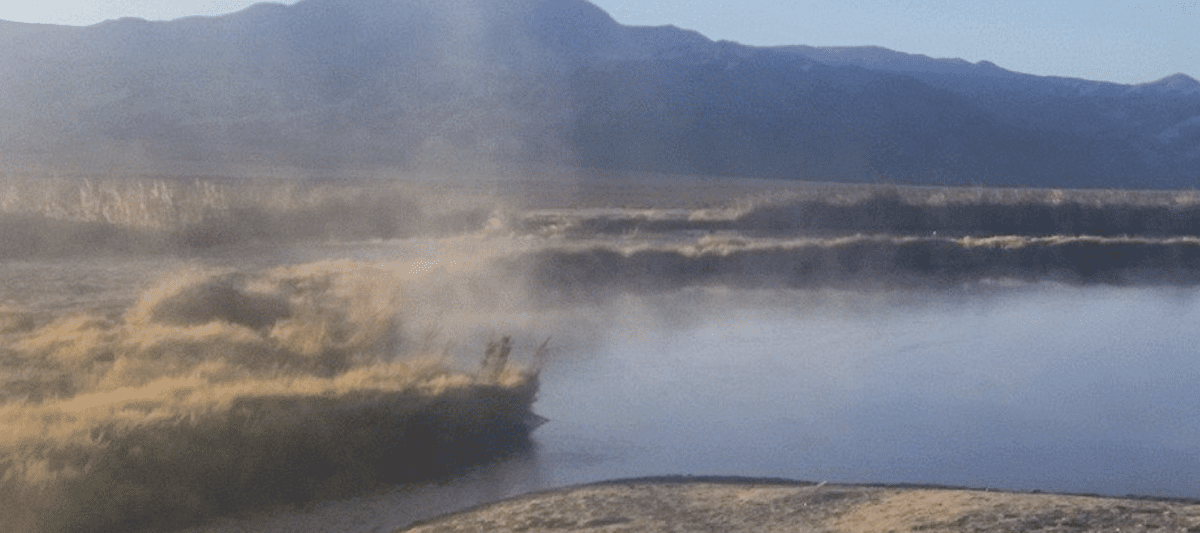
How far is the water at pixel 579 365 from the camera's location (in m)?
11.8

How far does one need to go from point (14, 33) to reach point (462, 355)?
135522mm

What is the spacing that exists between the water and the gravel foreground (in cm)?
84

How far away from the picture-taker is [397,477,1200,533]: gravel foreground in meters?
9.79

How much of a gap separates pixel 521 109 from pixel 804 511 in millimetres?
119262

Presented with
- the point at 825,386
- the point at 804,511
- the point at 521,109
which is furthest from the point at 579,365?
the point at 521,109

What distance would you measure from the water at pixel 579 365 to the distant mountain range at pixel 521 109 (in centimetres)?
7355

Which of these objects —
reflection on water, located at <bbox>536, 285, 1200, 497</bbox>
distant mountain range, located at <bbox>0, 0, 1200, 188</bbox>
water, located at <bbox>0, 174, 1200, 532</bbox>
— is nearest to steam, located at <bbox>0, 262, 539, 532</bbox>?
water, located at <bbox>0, 174, 1200, 532</bbox>

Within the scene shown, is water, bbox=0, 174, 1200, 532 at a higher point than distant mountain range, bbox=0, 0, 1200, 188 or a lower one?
lower

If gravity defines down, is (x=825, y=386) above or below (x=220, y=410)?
below

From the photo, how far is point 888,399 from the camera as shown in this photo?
1641 centimetres

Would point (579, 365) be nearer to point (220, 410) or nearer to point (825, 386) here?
point (825, 386)

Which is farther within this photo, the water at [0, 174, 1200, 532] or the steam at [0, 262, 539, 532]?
the water at [0, 174, 1200, 532]

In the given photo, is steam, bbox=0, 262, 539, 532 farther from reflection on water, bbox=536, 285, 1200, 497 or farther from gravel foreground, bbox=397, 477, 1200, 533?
gravel foreground, bbox=397, 477, 1200, 533

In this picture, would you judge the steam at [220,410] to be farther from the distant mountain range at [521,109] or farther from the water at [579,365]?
the distant mountain range at [521,109]
